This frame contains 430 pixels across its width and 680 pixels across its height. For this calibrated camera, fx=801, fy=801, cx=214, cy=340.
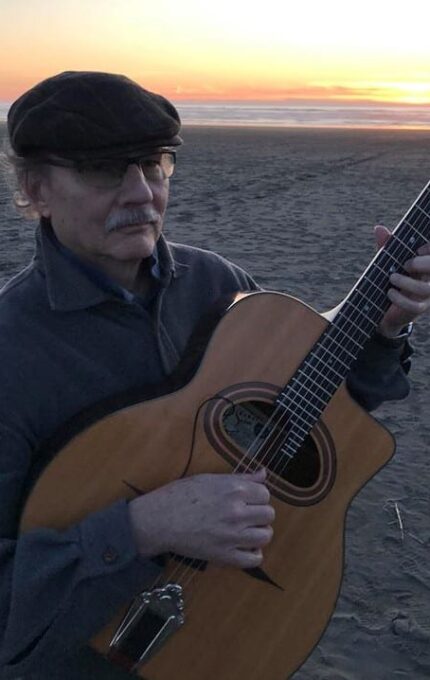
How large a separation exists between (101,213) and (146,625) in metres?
0.90

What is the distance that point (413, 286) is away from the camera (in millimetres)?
1930

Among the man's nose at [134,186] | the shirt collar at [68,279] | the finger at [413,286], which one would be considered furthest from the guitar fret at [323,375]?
the man's nose at [134,186]

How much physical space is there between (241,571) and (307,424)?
1.25 feet

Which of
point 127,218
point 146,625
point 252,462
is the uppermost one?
point 127,218

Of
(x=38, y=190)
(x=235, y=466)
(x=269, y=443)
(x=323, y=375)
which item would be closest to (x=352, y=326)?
(x=323, y=375)

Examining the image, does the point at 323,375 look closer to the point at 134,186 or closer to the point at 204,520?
the point at 204,520

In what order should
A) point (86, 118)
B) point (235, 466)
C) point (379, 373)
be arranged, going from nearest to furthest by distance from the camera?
1. point (86, 118)
2. point (235, 466)
3. point (379, 373)

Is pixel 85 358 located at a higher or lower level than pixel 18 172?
lower

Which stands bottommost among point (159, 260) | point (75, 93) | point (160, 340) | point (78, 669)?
point (78, 669)

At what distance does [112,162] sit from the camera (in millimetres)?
1645

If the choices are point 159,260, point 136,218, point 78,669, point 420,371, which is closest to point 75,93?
point 136,218

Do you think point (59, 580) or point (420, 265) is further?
point (420, 265)

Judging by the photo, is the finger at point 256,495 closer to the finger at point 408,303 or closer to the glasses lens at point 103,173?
the finger at point 408,303

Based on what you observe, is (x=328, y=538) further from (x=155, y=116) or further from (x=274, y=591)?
(x=155, y=116)
